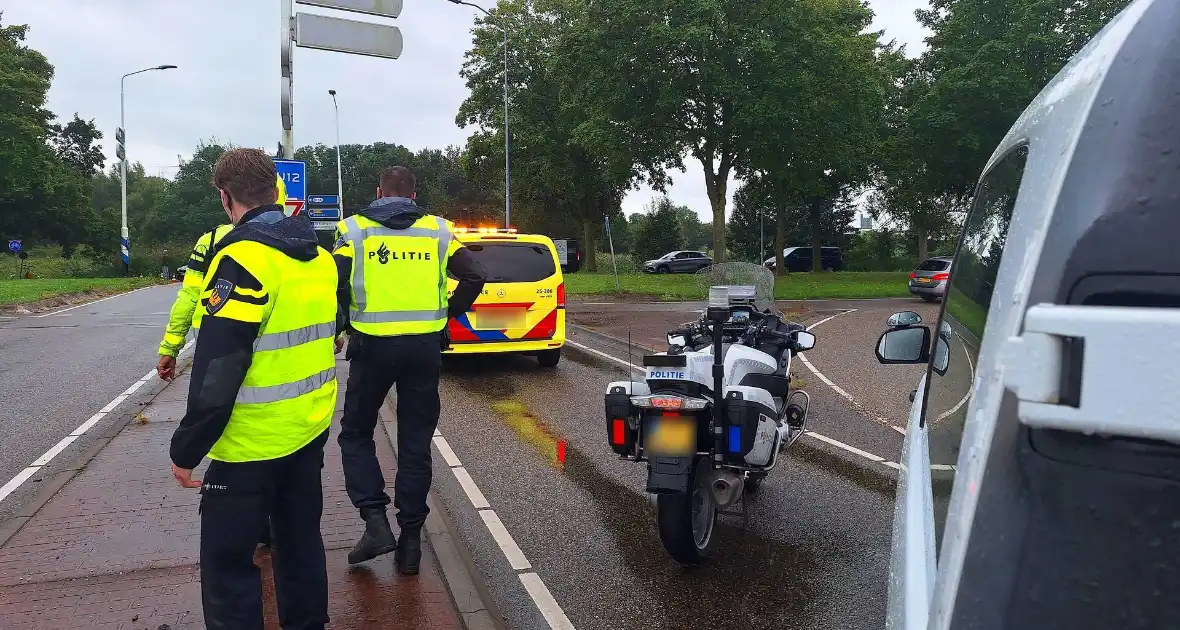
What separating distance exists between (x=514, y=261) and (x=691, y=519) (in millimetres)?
7028

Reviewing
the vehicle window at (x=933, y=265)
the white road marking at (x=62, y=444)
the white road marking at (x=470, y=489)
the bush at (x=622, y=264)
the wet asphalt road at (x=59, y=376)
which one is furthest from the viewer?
the bush at (x=622, y=264)

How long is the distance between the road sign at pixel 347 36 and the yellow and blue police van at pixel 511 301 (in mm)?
2488

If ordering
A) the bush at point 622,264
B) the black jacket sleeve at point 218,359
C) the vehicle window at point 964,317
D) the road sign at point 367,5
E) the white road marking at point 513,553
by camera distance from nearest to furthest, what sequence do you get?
1. the vehicle window at point 964,317
2. the black jacket sleeve at point 218,359
3. the white road marking at point 513,553
4. the road sign at point 367,5
5. the bush at point 622,264

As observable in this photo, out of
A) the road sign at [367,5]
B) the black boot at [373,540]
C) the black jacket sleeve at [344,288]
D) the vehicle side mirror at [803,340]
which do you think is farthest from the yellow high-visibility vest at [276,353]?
the road sign at [367,5]

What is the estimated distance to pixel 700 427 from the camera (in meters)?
4.35

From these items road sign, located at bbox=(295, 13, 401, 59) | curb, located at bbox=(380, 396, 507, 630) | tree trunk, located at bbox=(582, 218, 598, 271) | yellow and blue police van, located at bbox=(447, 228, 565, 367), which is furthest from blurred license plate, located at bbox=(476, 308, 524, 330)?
tree trunk, located at bbox=(582, 218, 598, 271)

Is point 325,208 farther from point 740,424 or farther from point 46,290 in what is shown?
point 740,424

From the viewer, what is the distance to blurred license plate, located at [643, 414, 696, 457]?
4195 mm

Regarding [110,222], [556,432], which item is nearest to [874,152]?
[556,432]

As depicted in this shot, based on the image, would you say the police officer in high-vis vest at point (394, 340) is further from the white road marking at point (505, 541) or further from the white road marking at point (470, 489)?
the white road marking at point (470, 489)

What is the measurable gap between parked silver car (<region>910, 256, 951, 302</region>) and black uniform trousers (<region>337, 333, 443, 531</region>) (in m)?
22.8

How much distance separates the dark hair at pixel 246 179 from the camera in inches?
118

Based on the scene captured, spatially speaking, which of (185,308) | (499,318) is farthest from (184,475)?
(499,318)

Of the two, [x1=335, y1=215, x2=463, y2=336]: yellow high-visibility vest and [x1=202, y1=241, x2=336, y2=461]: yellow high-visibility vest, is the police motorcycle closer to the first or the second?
[x1=335, y1=215, x2=463, y2=336]: yellow high-visibility vest
